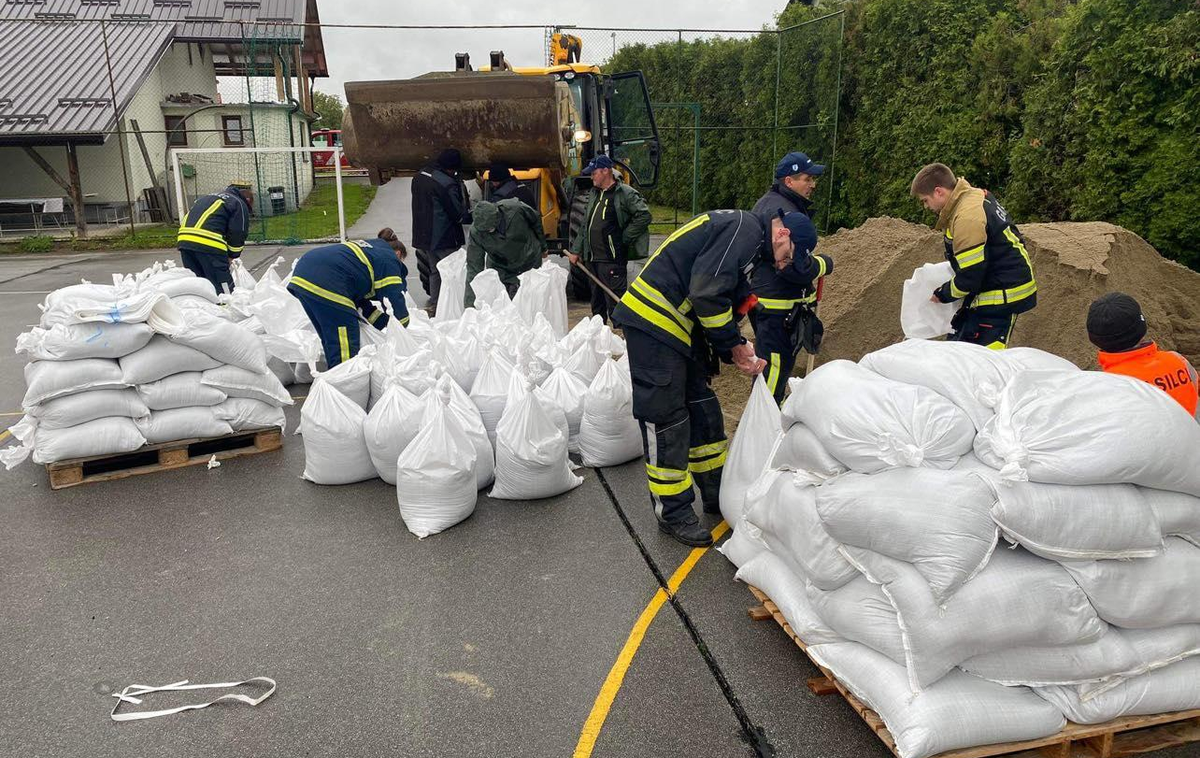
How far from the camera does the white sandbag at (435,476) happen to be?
13.7 feet

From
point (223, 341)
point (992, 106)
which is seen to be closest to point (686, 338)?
point (223, 341)

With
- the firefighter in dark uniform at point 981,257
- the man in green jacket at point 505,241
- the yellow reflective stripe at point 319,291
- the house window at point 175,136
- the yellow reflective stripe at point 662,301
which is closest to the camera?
the yellow reflective stripe at point 662,301

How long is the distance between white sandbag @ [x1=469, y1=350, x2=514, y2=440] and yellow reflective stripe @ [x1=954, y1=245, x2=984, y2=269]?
2.74 metres

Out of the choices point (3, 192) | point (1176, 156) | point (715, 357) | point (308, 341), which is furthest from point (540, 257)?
point (3, 192)

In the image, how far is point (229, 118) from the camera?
21.5 m

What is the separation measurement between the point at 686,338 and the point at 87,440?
365cm

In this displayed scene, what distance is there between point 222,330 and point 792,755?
4.22 m

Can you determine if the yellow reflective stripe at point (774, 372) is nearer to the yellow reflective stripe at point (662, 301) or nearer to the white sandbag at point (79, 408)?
the yellow reflective stripe at point (662, 301)

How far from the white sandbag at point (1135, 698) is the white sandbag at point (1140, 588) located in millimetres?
186

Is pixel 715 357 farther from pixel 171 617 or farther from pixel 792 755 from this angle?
pixel 171 617

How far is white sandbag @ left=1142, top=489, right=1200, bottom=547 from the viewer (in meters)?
2.39

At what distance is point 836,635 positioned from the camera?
2771mm

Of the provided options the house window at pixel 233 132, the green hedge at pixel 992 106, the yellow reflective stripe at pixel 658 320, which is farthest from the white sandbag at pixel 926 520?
the house window at pixel 233 132

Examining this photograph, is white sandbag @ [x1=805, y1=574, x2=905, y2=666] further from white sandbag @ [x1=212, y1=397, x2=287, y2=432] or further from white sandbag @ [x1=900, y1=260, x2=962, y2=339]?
white sandbag @ [x1=212, y1=397, x2=287, y2=432]
